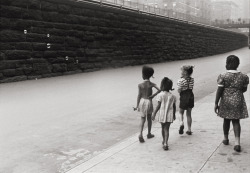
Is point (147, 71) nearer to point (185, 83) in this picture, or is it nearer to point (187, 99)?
point (185, 83)

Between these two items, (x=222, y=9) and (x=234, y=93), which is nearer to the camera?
(x=234, y=93)

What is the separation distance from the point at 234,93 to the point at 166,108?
100 cm

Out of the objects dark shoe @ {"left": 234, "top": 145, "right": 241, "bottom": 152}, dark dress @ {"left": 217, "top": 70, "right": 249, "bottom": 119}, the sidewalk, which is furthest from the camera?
dark dress @ {"left": 217, "top": 70, "right": 249, "bottom": 119}

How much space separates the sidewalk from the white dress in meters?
0.44

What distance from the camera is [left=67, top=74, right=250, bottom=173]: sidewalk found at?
166 inches

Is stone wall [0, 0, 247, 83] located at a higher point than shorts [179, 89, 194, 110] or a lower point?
higher

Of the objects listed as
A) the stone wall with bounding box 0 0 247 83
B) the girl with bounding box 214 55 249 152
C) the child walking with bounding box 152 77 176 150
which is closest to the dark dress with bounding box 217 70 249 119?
the girl with bounding box 214 55 249 152

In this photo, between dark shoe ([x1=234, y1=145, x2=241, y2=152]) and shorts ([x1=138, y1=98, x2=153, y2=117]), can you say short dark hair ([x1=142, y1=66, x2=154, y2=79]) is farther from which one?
dark shoe ([x1=234, y1=145, x2=241, y2=152])

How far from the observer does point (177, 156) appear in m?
4.70

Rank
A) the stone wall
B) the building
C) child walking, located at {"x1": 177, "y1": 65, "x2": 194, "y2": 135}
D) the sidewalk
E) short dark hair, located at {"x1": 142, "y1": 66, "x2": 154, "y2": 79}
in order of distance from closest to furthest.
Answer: the sidewalk
short dark hair, located at {"x1": 142, "y1": 66, "x2": 154, "y2": 79}
child walking, located at {"x1": 177, "y1": 65, "x2": 194, "y2": 135}
the stone wall
the building

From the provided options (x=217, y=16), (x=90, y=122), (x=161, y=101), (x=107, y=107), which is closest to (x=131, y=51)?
(x=107, y=107)

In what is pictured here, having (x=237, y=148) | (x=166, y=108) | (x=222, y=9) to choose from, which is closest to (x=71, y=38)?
(x=166, y=108)

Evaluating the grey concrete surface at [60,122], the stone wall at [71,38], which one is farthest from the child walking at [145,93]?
the stone wall at [71,38]

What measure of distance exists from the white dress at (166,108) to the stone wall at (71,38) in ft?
27.1
